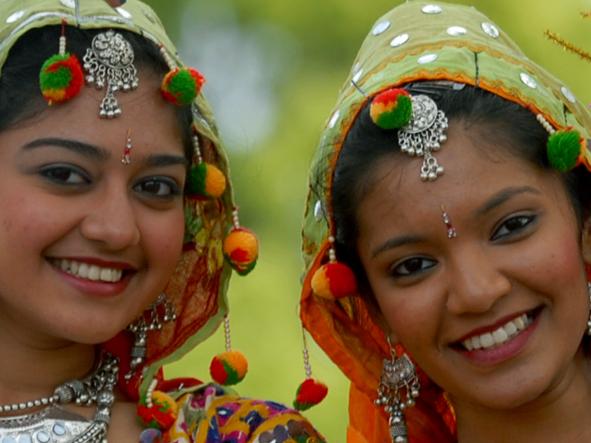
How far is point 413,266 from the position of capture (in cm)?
284

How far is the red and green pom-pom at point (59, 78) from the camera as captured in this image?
2795 millimetres

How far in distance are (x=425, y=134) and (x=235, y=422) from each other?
837 mm

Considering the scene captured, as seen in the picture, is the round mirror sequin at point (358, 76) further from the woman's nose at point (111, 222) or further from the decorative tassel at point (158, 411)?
the decorative tassel at point (158, 411)

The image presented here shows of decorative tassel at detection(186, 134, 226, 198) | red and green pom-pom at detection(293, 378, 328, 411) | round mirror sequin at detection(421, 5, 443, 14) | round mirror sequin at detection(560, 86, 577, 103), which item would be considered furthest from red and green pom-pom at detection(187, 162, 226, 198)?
round mirror sequin at detection(560, 86, 577, 103)

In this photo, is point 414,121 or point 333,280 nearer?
point 414,121

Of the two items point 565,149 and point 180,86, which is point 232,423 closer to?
point 180,86

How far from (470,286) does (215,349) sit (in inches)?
155

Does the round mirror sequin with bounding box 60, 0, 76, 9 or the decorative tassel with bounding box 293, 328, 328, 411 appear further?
the decorative tassel with bounding box 293, 328, 328, 411

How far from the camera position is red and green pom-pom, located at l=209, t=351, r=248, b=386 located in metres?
3.13

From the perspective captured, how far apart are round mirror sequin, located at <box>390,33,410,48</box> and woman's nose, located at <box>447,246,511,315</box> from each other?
0.57m

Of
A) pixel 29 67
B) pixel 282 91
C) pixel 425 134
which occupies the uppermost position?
pixel 282 91

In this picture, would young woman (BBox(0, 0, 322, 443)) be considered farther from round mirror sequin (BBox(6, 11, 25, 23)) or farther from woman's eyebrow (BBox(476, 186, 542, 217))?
woman's eyebrow (BBox(476, 186, 542, 217))

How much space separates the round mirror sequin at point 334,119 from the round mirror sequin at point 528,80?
17.3 inches

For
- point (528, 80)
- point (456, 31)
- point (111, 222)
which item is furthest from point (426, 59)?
point (111, 222)
